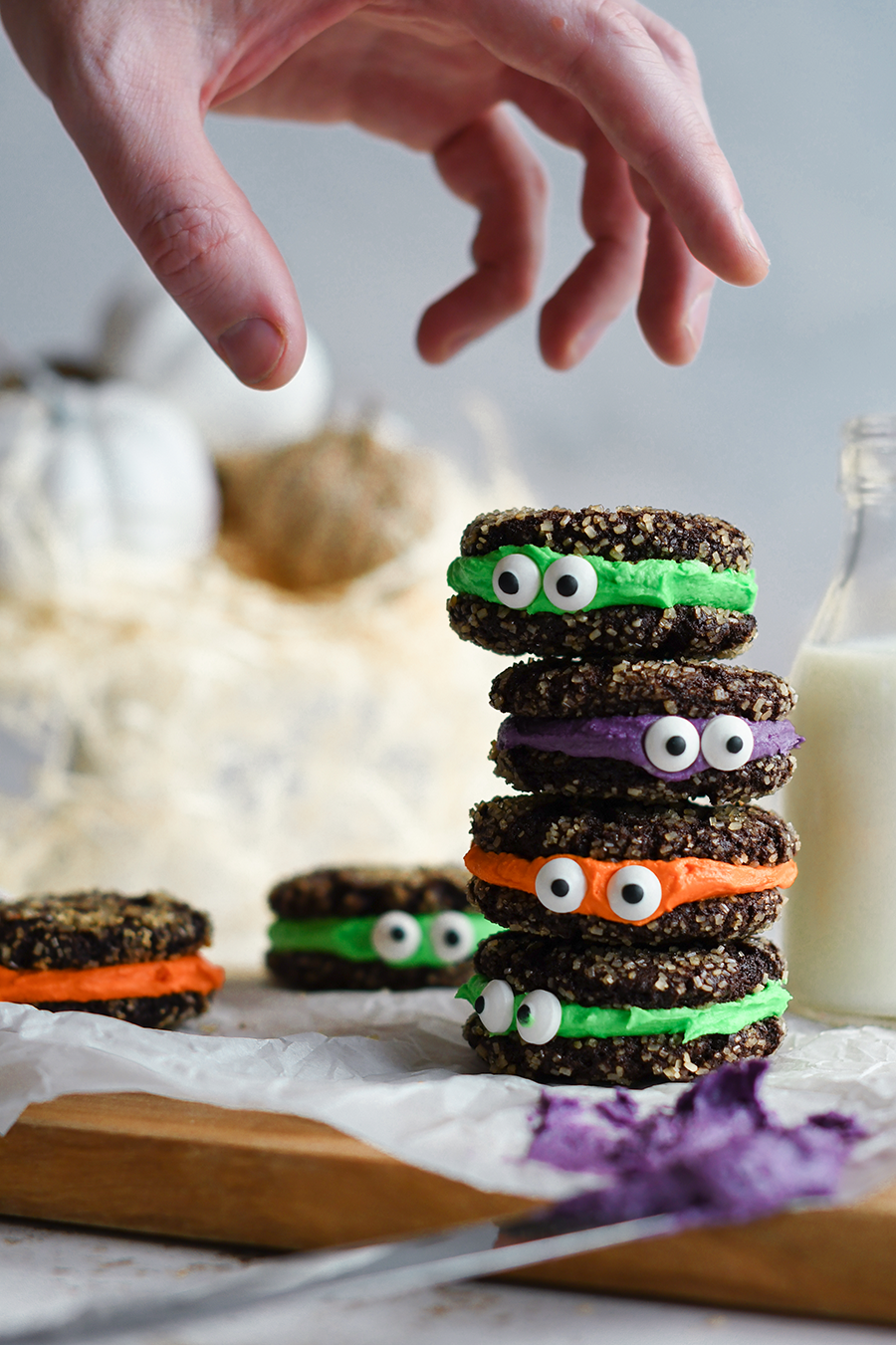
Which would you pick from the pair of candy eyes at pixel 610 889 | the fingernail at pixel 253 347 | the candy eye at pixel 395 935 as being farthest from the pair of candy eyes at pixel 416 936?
the fingernail at pixel 253 347

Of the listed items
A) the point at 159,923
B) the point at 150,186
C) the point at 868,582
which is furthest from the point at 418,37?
the point at 159,923

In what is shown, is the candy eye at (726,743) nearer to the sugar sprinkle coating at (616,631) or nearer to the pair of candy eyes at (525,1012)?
the sugar sprinkle coating at (616,631)

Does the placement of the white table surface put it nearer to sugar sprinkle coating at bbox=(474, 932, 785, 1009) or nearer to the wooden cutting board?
the wooden cutting board

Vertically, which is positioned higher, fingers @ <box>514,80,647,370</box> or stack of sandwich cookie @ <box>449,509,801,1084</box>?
fingers @ <box>514,80,647,370</box>

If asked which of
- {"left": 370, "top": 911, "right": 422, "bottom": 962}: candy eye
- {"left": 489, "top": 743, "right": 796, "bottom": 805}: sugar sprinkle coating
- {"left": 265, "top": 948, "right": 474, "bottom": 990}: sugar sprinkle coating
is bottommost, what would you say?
{"left": 265, "top": 948, "right": 474, "bottom": 990}: sugar sprinkle coating

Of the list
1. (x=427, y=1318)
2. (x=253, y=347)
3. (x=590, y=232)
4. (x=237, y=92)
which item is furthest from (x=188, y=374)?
(x=427, y=1318)

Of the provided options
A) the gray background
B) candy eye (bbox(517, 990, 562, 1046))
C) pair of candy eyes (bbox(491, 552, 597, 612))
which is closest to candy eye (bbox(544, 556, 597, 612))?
pair of candy eyes (bbox(491, 552, 597, 612))

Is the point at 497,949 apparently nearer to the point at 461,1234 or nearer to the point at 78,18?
Answer: the point at 461,1234
